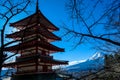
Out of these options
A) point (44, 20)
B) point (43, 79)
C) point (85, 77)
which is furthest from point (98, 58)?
point (44, 20)

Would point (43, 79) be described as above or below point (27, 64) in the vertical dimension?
below

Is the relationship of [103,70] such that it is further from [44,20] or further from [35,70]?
[44,20]

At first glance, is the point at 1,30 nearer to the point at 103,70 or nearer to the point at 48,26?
the point at 103,70

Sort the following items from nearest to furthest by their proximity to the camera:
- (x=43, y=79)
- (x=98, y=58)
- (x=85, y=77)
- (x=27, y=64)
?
(x=85, y=77)
(x=98, y=58)
(x=43, y=79)
(x=27, y=64)

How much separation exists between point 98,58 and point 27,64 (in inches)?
891

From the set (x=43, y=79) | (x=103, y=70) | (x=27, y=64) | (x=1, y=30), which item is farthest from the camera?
(x=27, y=64)

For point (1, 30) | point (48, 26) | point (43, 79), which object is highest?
point (48, 26)

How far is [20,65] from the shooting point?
2859 centimetres

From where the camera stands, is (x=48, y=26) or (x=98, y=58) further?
(x=48, y=26)

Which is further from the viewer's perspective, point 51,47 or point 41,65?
point 51,47

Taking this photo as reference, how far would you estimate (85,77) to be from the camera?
411 cm

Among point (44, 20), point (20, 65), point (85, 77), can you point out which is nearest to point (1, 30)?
point (85, 77)

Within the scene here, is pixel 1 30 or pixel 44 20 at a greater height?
pixel 44 20

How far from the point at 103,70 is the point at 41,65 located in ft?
77.7
